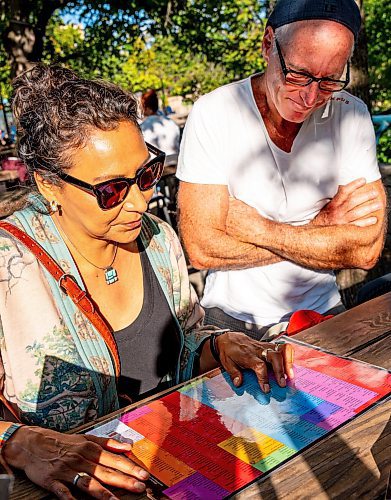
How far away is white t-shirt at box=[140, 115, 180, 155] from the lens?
689 cm

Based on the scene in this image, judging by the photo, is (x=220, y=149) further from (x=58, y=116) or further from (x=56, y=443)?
(x=56, y=443)

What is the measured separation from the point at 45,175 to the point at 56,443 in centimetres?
85

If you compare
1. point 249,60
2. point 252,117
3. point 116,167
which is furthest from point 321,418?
point 249,60

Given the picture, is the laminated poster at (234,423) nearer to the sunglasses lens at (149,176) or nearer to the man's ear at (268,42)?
the sunglasses lens at (149,176)

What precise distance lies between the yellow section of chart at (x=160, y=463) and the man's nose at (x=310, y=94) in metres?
1.53

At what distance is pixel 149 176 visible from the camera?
1870 millimetres

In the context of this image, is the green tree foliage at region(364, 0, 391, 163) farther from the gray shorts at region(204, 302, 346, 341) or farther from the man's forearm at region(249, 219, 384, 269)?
the gray shorts at region(204, 302, 346, 341)

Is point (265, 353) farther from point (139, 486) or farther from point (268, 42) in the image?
point (268, 42)

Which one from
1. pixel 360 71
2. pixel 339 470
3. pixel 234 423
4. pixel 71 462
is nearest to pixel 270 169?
pixel 234 423

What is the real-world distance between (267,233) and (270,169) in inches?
11.0

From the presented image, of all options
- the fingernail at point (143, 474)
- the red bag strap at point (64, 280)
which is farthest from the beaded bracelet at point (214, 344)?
the fingernail at point (143, 474)

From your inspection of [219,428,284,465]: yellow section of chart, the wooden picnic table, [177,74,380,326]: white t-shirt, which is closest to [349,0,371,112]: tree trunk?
[177,74,380,326]: white t-shirt

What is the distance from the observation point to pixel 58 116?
1796mm

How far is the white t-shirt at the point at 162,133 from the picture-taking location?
6.89 meters
